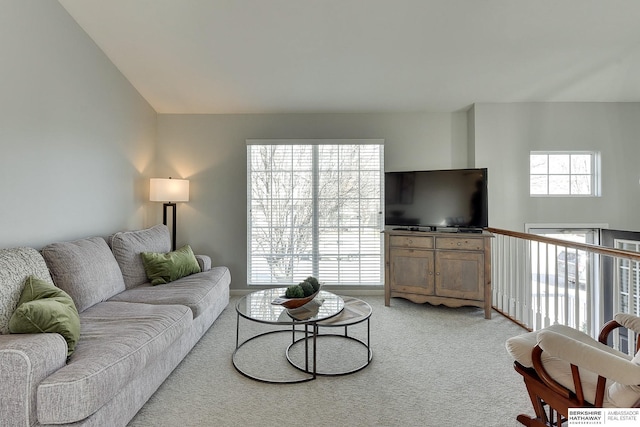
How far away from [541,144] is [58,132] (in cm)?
511

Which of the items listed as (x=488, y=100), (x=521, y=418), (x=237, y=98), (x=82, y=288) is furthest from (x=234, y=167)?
(x=521, y=418)

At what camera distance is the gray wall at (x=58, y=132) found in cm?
211

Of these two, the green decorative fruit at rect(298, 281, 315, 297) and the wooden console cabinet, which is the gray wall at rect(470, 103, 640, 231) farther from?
the green decorative fruit at rect(298, 281, 315, 297)

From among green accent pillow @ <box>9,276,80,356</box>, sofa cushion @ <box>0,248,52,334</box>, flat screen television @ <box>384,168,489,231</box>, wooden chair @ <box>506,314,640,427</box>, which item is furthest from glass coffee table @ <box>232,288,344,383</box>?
flat screen television @ <box>384,168,489,231</box>

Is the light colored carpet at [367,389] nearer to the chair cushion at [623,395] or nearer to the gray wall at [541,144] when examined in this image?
the chair cushion at [623,395]

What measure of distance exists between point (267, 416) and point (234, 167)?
3.02m

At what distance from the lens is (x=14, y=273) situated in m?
1.75

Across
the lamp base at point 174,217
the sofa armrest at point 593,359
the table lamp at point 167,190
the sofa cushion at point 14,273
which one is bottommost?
the sofa armrest at point 593,359

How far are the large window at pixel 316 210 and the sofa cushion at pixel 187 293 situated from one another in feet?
3.44

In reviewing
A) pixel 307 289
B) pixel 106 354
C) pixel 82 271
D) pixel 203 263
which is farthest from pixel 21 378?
pixel 203 263

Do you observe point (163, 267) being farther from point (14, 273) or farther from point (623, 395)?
point (623, 395)

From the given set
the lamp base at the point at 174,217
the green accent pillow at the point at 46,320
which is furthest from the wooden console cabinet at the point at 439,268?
the green accent pillow at the point at 46,320

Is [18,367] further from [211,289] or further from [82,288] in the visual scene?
[211,289]

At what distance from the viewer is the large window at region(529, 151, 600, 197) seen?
375 centimetres
